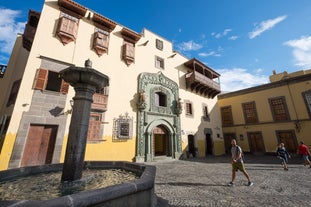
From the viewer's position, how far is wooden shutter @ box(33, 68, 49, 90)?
27.1ft

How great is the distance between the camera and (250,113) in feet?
59.5

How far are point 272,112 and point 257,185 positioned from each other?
14843 millimetres

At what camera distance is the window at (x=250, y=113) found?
17734mm

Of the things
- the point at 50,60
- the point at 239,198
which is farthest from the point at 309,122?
the point at 50,60

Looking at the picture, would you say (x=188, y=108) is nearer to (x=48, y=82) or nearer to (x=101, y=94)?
(x=101, y=94)

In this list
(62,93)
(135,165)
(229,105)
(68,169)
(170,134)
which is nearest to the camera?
(68,169)

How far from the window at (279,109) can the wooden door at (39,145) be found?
20.8 metres

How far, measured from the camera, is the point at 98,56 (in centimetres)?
1104

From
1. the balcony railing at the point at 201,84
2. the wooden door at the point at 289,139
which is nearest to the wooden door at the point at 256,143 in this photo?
the wooden door at the point at 289,139

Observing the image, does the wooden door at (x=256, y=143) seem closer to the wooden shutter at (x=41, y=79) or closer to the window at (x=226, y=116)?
the window at (x=226, y=116)

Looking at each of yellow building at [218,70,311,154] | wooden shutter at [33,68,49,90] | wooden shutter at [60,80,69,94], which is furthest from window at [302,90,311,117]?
wooden shutter at [33,68,49,90]

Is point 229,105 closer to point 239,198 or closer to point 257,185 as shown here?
point 257,185

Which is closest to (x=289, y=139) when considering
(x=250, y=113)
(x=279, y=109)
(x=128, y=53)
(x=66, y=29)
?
(x=279, y=109)

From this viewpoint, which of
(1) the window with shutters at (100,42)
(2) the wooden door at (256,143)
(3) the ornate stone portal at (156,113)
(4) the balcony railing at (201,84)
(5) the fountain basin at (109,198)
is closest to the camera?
(5) the fountain basin at (109,198)
